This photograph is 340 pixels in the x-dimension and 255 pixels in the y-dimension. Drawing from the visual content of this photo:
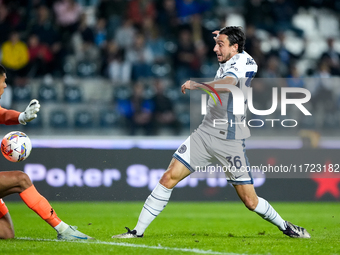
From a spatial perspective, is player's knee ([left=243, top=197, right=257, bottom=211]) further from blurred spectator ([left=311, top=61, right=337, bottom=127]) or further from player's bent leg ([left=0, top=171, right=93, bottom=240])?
blurred spectator ([left=311, top=61, right=337, bottom=127])

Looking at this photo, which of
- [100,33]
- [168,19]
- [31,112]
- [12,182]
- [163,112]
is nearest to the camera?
[31,112]

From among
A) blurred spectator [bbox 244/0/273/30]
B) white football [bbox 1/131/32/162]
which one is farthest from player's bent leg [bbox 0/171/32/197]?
blurred spectator [bbox 244/0/273/30]

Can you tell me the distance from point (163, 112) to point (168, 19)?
3.68m

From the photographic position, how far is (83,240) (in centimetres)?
566

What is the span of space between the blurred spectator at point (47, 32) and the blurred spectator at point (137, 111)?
7.26ft

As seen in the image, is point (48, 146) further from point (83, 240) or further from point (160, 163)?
point (83, 240)

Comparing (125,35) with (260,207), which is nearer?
(260,207)

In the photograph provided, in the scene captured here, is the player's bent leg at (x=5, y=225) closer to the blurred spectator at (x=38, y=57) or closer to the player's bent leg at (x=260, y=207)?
the player's bent leg at (x=260, y=207)

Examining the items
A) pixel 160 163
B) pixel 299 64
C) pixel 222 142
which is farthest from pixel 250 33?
pixel 222 142

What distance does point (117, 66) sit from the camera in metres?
12.5

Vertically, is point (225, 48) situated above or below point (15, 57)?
above

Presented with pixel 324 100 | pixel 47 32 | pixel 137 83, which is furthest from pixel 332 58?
pixel 47 32

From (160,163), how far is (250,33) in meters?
4.80

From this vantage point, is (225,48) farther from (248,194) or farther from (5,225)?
(5,225)
